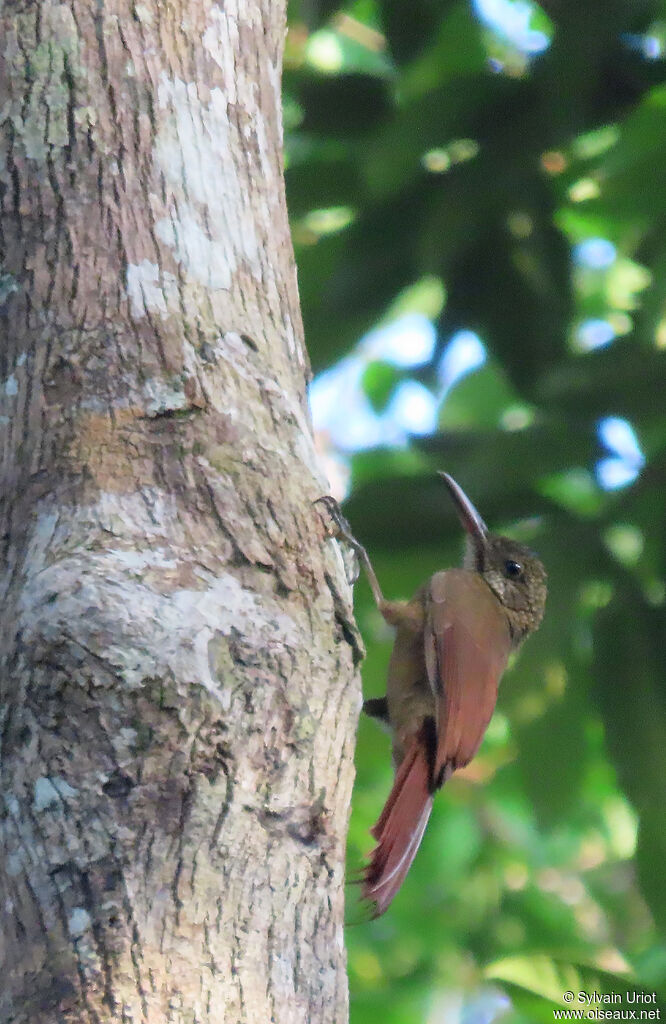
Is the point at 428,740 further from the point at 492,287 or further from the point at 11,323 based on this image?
the point at 11,323

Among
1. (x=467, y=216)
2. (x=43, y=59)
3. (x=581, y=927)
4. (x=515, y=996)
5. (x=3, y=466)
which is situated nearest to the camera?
(x=3, y=466)

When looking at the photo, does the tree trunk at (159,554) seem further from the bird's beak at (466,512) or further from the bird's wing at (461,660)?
the bird's wing at (461,660)

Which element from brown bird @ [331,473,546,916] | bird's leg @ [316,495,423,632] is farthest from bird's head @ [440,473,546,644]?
bird's leg @ [316,495,423,632]

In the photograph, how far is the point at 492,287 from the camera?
3125 millimetres

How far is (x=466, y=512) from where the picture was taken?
2766 mm

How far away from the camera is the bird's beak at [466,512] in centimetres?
270

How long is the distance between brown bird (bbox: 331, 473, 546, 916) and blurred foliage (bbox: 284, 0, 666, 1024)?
0.22 ft

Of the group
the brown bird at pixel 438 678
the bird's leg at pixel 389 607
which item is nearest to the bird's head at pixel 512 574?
the brown bird at pixel 438 678

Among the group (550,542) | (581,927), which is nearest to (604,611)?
(550,542)

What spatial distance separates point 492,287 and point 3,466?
5.75ft

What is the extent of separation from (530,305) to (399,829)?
134 cm

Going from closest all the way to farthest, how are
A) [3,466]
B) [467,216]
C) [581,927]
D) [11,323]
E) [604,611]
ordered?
[3,466], [11,323], [604,611], [467,216], [581,927]

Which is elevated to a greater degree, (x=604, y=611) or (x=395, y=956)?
(x=604, y=611)

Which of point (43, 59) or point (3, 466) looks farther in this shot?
point (43, 59)
